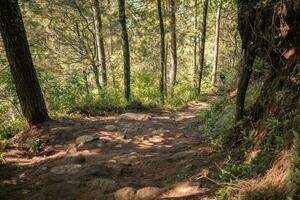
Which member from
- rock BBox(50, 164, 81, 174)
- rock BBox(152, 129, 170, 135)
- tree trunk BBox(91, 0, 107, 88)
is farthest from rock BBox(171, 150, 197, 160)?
tree trunk BBox(91, 0, 107, 88)

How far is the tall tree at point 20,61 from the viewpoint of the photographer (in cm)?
700

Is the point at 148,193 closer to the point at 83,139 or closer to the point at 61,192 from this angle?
the point at 61,192

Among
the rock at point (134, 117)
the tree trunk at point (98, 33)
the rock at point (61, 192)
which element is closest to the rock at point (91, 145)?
the rock at point (61, 192)

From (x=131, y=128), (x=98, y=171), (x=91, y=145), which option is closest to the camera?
(x=98, y=171)

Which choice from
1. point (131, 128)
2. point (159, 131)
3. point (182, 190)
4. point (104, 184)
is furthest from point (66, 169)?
point (159, 131)

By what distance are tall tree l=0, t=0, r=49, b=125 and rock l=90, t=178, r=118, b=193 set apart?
3.30 meters

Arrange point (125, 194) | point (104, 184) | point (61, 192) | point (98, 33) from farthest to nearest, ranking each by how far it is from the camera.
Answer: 1. point (98, 33)
2. point (104, 184)
3. point (61, 192)
4. point (125, 194)

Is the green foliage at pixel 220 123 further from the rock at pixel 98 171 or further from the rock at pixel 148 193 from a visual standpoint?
the rock at pixel 98 171

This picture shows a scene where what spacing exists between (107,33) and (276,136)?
56.6ft

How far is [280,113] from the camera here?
411 cm

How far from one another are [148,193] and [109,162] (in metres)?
1.68

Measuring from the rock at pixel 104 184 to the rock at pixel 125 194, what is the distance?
9.4 inches

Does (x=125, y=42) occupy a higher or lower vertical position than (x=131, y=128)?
higher

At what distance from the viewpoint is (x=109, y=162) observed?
5.88 meters
